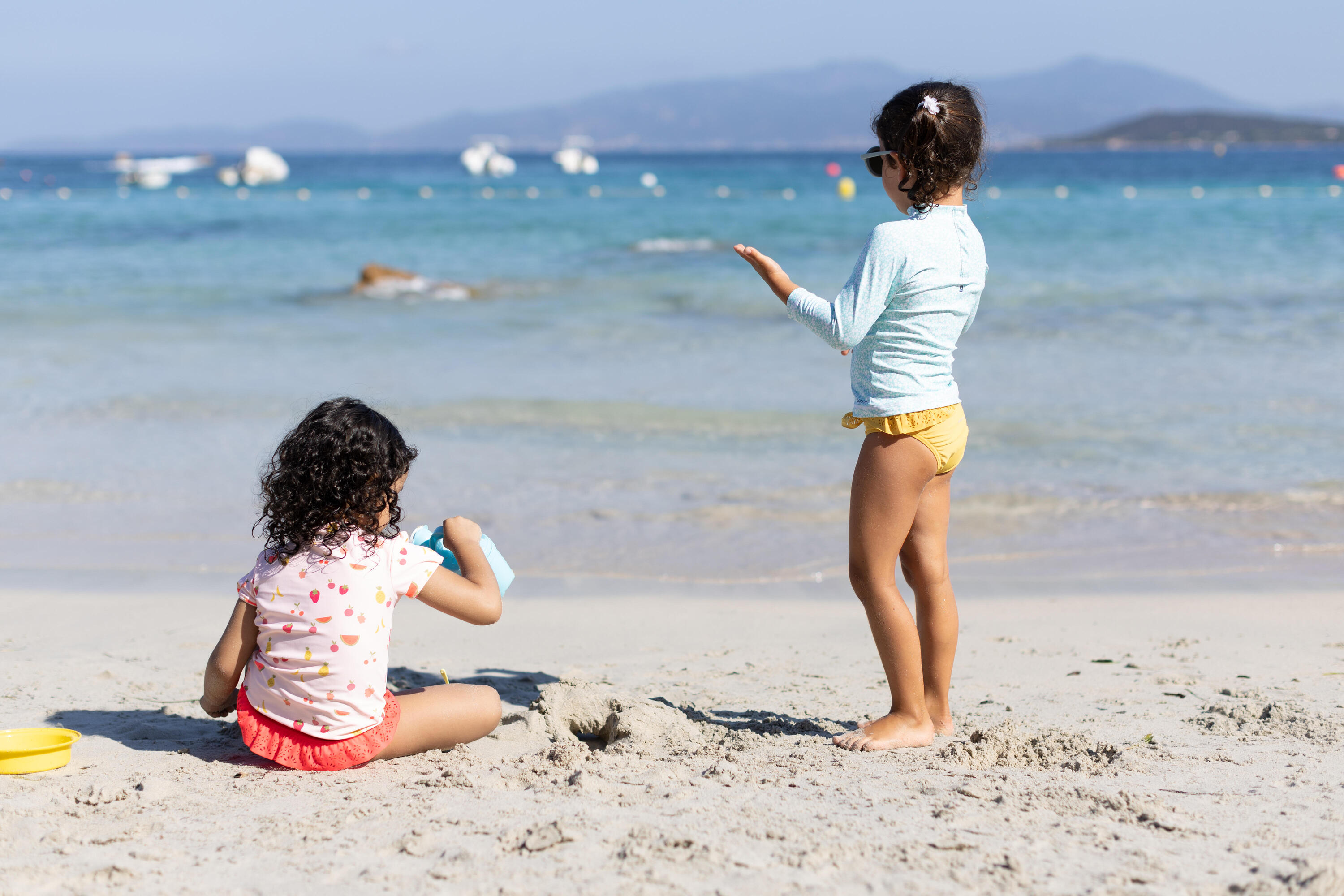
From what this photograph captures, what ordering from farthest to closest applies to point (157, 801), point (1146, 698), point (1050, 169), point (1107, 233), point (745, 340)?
point (1050, 169)
point (1107, 233)
point (745, 340)
point (1146, 698)
point (157, 801)

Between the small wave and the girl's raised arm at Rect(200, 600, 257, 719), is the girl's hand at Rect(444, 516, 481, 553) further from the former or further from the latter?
the small wave

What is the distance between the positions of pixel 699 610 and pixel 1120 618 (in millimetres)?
1525

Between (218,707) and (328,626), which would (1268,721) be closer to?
(328,626)

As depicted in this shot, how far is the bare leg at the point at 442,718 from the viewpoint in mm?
2627

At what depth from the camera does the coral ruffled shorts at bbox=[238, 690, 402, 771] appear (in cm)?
253

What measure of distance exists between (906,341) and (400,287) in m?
12.2

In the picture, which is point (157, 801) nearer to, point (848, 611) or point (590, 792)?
point (590, 792)

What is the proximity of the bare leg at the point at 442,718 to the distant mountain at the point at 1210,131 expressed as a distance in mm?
120937

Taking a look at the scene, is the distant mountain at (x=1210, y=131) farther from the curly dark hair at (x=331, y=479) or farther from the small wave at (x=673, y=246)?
the curly dark hair at (x=331, y=479)

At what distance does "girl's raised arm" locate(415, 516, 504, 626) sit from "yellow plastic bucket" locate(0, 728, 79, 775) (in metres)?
0.89

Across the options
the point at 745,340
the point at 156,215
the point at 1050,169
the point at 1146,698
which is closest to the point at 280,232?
the point at 156,215

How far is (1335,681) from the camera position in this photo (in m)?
3.20

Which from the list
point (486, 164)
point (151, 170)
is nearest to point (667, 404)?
point (486, 164)

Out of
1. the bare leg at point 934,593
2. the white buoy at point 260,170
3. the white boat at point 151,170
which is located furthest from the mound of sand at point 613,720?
the white buoy at point 260,170
